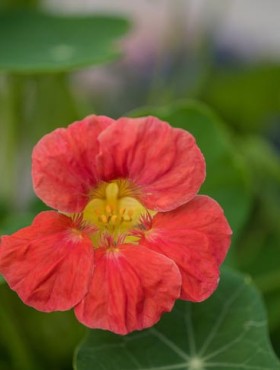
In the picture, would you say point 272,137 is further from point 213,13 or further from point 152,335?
point 152,335

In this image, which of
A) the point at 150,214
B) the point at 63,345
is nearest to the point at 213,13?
the point at 63,345

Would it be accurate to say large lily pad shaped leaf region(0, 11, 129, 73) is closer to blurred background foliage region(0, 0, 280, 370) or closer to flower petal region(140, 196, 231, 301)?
blurred background foliage region(0, 0, 280, 370)

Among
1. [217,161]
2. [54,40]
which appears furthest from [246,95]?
[217,161]

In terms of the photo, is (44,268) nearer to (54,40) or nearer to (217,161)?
(217,161)

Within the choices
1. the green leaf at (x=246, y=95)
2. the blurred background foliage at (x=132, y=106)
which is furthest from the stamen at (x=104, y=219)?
the green leaf at (x=246, y=95)

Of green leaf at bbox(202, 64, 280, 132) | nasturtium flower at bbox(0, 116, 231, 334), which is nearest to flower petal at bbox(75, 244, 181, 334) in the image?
nasturtium flower at bbox(0, 116, 231, 334)

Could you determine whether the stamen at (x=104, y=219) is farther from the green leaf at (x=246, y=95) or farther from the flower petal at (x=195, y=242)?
the green leaf at (x=246, y=95)
